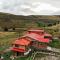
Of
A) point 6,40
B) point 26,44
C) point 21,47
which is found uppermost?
point 26,44

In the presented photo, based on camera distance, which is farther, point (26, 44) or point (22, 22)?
point (22, 22)

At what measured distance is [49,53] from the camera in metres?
23.6

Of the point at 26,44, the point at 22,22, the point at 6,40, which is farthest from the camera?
the point at 22,22

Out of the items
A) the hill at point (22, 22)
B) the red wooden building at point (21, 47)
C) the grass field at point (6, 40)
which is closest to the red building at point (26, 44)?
the red wooden building at point (21, 47)

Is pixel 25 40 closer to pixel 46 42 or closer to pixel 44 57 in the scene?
pixel 46 42

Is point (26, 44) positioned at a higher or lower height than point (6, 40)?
higher

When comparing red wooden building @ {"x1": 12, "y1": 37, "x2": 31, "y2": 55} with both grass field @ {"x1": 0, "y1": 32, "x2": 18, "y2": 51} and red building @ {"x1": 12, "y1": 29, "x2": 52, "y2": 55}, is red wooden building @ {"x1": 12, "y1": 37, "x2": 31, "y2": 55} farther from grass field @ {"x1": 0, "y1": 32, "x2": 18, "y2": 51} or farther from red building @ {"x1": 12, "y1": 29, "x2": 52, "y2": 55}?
grass field @ {"x1": 0, "y1": 32, "x2": 18, "y2": 51}

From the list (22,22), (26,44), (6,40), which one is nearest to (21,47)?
(26,44)

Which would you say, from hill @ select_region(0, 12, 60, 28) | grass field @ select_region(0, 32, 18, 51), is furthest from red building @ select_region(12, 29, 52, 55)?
hill @ select_region(0, 12, 60, 28)

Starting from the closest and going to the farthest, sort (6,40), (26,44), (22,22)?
1. (26,44)
2. (6,40)
3. (22,22)

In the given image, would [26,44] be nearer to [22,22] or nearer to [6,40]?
[6,40]

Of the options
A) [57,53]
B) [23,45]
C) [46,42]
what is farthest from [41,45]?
[57,53]

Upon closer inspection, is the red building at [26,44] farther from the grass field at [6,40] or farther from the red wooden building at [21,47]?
the grass field at [6,40]

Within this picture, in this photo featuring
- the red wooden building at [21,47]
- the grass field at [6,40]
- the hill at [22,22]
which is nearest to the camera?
the red wooden building at [21,47]
